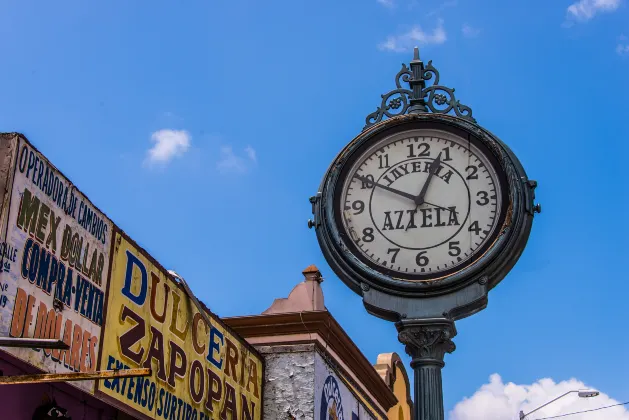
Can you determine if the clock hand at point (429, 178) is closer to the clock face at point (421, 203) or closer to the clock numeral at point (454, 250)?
the clock face at point (421, 203)

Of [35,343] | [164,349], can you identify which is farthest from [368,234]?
[164,349]

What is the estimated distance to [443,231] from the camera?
6281mm

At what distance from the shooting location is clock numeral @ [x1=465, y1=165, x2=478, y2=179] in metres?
6.47

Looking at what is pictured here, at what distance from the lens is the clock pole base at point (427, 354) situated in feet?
A: 17.9

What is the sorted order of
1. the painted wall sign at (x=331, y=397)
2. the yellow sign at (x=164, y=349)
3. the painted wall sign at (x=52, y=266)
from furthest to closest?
the painted wall sign at (x=331, y=397) < the yellow sign at (x=164, y=349) < the painted wall sign at (x=52, y=266)

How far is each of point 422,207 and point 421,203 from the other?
0.03 m

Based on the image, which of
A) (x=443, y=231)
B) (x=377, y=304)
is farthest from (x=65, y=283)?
(x=443, y=231)

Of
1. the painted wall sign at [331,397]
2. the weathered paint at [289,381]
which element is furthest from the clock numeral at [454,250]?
the painted wall sign at [331,397]

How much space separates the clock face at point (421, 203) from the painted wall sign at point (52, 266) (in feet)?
6.43

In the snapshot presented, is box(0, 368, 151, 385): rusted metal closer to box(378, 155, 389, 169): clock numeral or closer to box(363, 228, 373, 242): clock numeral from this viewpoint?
box(363, 228, 373, 242): clock numeral

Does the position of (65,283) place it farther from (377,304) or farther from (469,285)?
(469,285)

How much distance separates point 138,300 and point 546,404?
16.5 m

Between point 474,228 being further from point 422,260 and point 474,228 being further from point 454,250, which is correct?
point 422,260

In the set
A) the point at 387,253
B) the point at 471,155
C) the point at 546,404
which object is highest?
the point at 546,404
